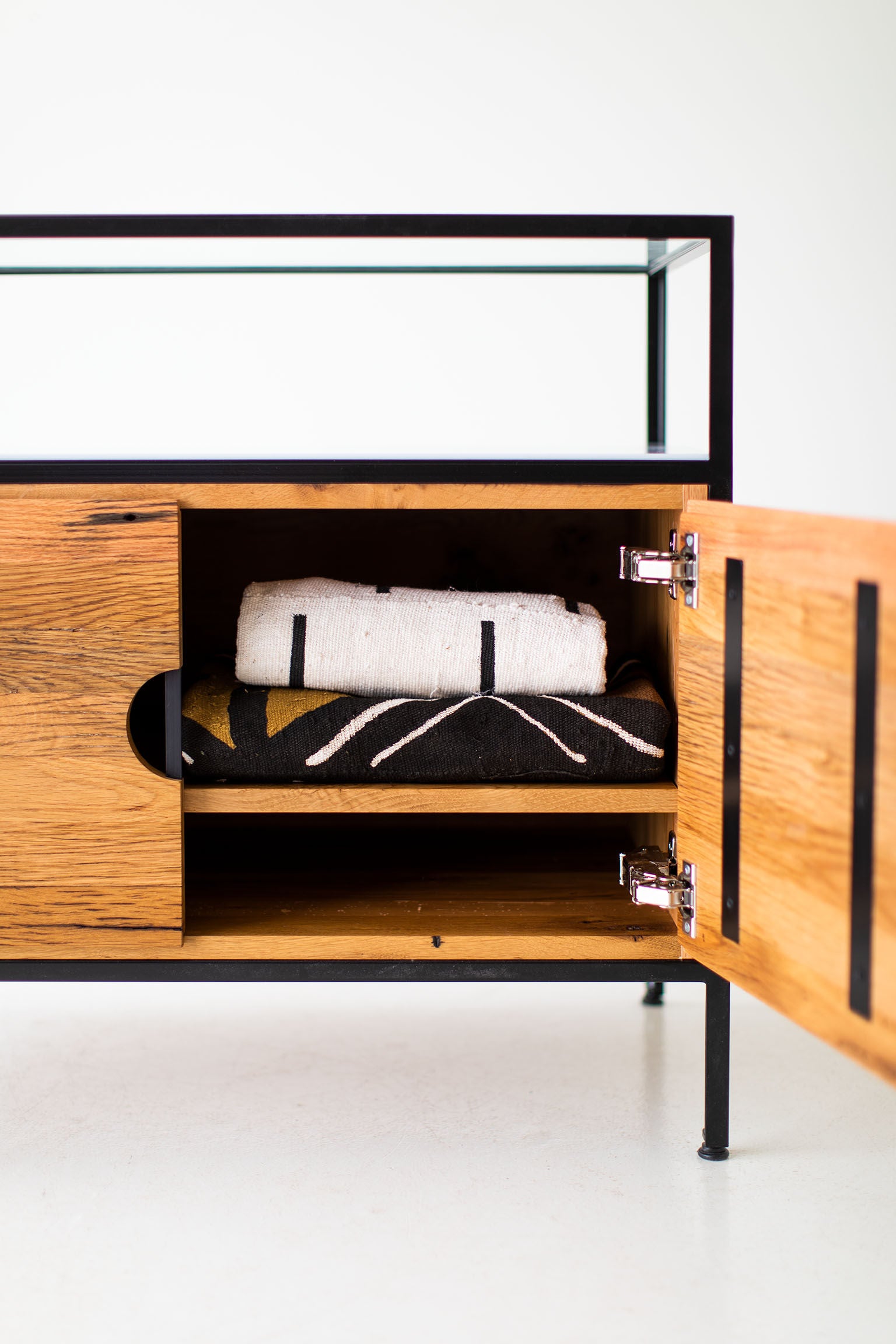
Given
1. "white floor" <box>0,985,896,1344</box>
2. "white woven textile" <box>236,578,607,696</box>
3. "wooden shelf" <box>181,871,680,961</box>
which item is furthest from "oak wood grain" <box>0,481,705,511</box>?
"white floor" <box>0,985,896,1344</box>

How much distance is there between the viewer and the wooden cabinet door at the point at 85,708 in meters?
1.43

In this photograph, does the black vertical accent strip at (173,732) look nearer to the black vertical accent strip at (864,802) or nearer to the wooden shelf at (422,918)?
the wooden shelf at (422,918)

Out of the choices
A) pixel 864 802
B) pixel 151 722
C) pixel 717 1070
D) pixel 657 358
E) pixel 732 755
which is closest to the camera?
pixel 864 802

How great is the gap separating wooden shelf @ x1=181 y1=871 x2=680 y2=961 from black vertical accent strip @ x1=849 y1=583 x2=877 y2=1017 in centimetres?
46

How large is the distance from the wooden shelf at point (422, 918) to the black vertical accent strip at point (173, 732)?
0.19 m

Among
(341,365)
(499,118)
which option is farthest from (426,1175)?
(499,118)

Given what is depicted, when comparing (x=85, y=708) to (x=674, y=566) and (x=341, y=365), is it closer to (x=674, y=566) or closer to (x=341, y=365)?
(x=674, y=566)

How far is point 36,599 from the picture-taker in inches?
56.4

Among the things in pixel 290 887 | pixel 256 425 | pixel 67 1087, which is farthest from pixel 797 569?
pixel 256 425

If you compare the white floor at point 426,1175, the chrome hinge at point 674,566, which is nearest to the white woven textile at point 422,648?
the chrome hinge at point 674,566

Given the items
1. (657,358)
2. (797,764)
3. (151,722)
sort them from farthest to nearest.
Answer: (657,358) → (151,722) → (797,764)

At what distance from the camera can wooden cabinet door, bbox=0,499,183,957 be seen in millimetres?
1431

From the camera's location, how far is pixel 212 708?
1.52 m

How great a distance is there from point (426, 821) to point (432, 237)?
902 mm
